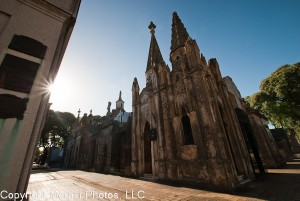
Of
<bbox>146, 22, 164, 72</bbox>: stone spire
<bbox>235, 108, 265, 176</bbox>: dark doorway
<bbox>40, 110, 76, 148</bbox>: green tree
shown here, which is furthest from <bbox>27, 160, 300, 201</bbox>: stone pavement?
<bbox>40, 110, 76, 148</bbox>: green tree

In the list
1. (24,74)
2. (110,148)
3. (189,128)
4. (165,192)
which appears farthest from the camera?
(110,148)

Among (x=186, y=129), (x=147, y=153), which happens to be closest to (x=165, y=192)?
(x=186, y=129)

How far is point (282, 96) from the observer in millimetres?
19984

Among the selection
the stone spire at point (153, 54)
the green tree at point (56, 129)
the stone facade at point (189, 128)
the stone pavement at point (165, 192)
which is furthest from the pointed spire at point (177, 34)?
the green tree at point (56, 129)

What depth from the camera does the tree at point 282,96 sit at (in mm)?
19133

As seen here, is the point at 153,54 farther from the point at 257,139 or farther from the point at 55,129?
the point at 55,129

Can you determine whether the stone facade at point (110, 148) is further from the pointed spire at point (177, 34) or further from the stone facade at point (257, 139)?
the stone facade at point (257, 139)

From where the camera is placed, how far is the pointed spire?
14.6 meters

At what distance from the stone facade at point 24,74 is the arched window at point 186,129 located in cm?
936

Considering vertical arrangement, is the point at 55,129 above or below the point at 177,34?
below

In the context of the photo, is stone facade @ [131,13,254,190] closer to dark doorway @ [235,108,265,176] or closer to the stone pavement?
dark doorway @ [235,108,265,176]

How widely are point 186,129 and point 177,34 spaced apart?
1018cm

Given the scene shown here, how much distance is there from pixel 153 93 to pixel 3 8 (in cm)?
1127

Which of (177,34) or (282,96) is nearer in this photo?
(177,34)
